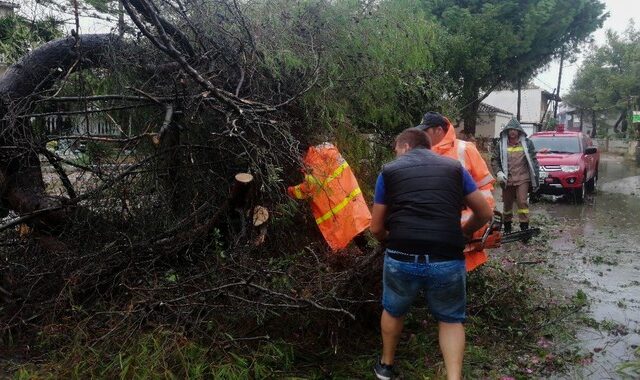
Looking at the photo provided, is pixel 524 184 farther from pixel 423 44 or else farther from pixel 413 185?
pixel 413 185

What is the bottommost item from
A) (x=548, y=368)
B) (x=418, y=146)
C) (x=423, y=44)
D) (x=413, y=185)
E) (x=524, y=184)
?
(x=548, y=368)

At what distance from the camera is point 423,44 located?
5.45 metres

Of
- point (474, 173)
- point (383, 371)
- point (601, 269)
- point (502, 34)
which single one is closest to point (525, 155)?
point (601, 269)

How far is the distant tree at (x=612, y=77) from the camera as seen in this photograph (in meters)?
38.9

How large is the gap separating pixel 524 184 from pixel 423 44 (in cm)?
310

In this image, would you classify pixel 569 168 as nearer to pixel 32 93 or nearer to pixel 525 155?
pixel 525 155

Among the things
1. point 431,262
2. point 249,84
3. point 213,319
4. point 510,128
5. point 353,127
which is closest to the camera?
point 431,262

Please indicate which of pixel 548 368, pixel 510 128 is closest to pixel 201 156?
pixel 548 368

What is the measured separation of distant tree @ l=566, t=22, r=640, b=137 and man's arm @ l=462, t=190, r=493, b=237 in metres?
41.2

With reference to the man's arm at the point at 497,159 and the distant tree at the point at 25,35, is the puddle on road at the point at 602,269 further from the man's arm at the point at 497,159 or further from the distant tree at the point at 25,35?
the distant tree at the point at 25,35

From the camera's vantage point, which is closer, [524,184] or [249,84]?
[249,84]

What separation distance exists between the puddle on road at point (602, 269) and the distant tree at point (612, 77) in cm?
3215

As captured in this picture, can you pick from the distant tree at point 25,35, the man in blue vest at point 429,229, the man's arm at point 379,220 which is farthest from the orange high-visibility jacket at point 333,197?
the distant tree at point 25,35

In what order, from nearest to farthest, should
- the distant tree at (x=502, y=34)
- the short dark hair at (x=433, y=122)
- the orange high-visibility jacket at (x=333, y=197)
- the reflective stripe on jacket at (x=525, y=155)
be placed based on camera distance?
the short dark hair at (x=433, y=122)
the orange high-visibility jacket at (x=333, y=197)
the reflective stripe on jacket at (x=525, y=155)
the distant tree at (x=502, y=34)
